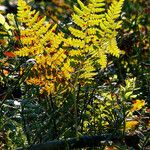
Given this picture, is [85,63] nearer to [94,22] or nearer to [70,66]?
[70,66]

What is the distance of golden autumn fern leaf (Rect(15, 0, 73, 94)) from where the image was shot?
5.86ft

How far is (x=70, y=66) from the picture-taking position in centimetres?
192

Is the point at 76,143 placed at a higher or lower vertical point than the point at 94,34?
lower

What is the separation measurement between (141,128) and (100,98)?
1.08 ft

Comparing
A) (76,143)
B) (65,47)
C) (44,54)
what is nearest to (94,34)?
(65,47)

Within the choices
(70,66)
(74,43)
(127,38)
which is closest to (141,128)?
(70,66)

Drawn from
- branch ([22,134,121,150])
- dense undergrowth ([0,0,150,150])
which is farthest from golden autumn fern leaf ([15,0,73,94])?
branch ([22,134,121,150])

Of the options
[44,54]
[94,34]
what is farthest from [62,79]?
[94,34]

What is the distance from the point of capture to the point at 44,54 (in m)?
1.88

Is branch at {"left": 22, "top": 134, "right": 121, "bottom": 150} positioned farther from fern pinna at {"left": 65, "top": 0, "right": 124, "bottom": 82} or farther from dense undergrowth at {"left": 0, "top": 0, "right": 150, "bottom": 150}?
fern pinna at {"left": 65, "top": 0, "right": 124, "bottom": 82}

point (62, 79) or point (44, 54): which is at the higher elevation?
point (44, 54)

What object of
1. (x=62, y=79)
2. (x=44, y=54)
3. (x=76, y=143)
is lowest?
(x=76, y=143)

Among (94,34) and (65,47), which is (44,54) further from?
(94,34)

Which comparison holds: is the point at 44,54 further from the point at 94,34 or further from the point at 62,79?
the point at 94,34
